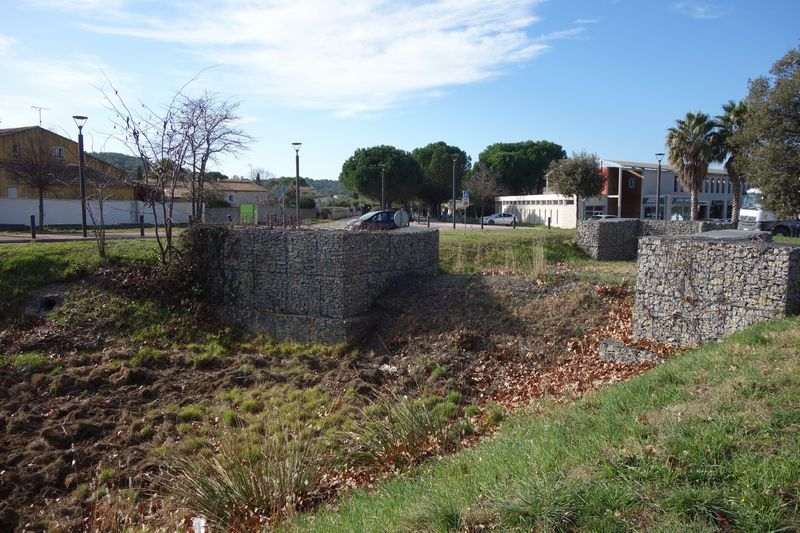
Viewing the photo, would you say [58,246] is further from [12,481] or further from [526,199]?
[526,199]

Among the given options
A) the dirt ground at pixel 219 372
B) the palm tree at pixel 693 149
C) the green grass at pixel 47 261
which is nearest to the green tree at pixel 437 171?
the palm tree at pixel 693 149

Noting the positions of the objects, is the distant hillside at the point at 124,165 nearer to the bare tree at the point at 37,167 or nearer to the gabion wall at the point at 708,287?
the bare tree at the point at 37,167

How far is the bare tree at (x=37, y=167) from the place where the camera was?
114ft

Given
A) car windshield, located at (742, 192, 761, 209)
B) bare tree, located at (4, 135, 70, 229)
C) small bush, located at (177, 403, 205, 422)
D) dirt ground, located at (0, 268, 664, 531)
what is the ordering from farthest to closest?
1. car windshield, located at (742, 192, 761, 209)
2. bare tree, located at (4, 135, 70, 229)
3. small bush, located at (177, 403, 205, 422)
4. dirt ground, located at (0, 268, 664, 531)

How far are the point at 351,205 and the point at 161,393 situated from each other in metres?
61.3

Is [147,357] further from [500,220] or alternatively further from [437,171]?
[437,171]

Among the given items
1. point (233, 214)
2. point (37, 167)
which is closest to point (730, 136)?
point (233, 214)

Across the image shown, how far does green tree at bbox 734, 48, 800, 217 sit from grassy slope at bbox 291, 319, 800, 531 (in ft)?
73.9

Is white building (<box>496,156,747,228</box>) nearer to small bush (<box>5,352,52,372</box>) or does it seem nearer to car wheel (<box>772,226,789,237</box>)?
car wheel (<box>772,226,789,237</box>)

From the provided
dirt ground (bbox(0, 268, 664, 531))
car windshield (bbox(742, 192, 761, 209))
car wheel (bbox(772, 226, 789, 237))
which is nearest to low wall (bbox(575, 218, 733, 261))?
car wheel (bbox(772, 226, 789, 237))

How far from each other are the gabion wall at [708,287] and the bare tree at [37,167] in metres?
33.4

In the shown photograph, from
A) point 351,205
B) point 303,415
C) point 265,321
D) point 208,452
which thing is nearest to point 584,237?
point 265,321

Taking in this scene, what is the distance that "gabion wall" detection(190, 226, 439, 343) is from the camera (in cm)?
1419

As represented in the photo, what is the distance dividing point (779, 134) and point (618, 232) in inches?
304
